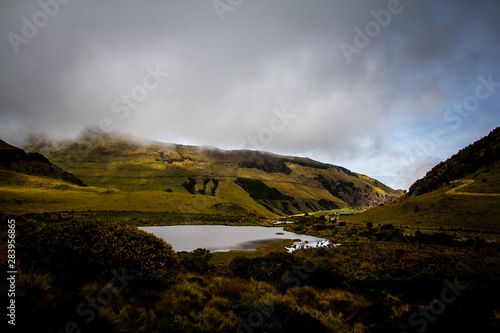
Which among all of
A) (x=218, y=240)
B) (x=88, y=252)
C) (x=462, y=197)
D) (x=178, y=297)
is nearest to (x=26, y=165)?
(x=218, y=240)

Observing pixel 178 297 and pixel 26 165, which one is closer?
pixel 178 297

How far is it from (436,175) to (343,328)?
96887 millimetres

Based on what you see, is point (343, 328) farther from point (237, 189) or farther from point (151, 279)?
point (237, 189)

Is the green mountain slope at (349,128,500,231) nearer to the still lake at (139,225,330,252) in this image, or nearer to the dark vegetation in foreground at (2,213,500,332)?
the still lake at (139,225,330,252)

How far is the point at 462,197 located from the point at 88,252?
232 feet

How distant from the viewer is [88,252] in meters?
9.37

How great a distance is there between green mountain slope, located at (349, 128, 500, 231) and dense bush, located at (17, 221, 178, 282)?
176ft

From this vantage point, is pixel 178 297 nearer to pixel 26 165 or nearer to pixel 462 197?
pixel 462 197

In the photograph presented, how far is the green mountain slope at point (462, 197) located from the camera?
46000mm

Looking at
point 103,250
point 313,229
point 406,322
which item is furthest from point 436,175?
point 103,250

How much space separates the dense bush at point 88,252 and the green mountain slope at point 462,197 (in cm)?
5368

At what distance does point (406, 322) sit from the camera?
710 cm

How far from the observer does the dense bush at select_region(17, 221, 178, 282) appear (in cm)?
891

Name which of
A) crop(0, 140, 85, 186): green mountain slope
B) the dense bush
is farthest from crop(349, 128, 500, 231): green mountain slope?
crop(0, 140, 85, 186): green mountain slope
